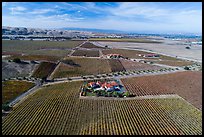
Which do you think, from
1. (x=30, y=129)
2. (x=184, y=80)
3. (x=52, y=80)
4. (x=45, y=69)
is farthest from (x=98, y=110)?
(x=45, y=69)

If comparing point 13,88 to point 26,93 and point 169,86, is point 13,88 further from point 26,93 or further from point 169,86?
point 169,86

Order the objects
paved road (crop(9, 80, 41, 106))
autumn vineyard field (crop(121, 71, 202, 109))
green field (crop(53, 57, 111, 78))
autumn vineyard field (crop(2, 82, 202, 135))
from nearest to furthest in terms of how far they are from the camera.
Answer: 1. autumn vineyard field (crop(2, 82, 202, 135))
2. paved road (crop(9, 80, 41, 106))
3. autumn vineyard field (crop(121, 71, 202, 109))
4. green field (crop(53, 57, 111, 78))

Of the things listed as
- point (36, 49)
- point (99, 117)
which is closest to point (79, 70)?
point (99, 117)

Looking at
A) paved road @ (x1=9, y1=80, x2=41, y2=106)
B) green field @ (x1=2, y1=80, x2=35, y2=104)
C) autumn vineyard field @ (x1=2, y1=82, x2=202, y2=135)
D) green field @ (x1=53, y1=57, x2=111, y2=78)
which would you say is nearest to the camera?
autumn vineyard field @ (x1=2, y1=82, x2=202, y2=135)

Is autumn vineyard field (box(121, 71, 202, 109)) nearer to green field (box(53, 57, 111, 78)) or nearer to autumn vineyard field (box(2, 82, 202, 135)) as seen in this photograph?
autumn vineyard field (box(2, 82, 202, 135))

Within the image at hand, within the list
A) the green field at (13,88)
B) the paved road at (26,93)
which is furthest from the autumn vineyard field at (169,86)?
the green field at (13,88)

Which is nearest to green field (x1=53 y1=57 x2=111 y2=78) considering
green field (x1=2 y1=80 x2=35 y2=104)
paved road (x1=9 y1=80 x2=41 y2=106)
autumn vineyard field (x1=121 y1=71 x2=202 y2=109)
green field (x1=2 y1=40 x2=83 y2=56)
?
paved road (x1=9 y1=80 x2=41 y2=106)

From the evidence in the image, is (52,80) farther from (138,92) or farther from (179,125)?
(179,125)

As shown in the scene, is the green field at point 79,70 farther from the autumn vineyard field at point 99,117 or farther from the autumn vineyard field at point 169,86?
the autumn vineyard field at point 99,117
